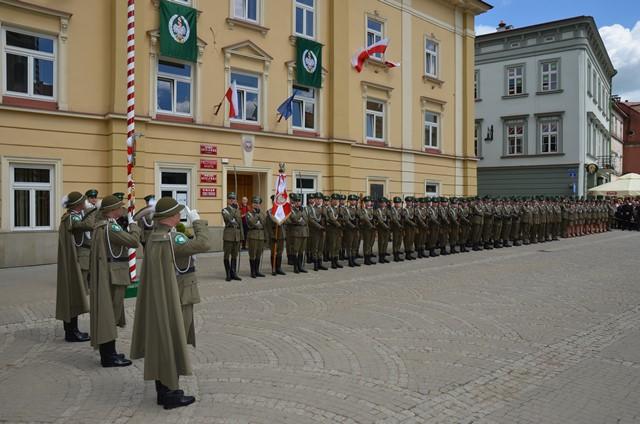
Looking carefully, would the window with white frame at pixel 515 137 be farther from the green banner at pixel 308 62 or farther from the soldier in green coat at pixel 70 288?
the soldier in green coat at pixel 70 288

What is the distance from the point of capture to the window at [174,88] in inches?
634

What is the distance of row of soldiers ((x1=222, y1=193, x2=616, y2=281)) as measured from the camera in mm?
12469

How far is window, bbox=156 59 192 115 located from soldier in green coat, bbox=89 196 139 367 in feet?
35.5

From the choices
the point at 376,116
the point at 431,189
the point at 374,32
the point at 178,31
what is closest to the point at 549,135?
the point at 431,189

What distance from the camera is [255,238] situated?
482 inches

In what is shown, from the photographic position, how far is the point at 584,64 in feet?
118

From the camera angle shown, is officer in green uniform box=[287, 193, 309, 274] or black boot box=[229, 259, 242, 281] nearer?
black boot box=[229, 259, 242, 281]

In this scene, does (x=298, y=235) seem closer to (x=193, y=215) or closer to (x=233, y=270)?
(x=233, y=270)

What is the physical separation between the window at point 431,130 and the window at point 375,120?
3086 millimetres

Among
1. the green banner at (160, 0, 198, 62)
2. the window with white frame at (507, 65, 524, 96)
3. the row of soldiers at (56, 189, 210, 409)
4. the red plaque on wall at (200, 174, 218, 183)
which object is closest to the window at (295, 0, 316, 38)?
the green banner at (160, 0, 198, 62)

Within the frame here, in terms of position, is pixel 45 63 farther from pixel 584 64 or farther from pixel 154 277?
pixel 584 64

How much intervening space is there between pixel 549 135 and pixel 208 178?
1115 inches

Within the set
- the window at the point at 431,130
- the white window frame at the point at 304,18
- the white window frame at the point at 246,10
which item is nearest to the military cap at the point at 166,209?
the white window frame at the point at 246,10

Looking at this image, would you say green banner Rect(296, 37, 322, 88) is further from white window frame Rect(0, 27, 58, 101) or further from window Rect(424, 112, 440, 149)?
white window frame Rect(0, 27, 58, 101)
